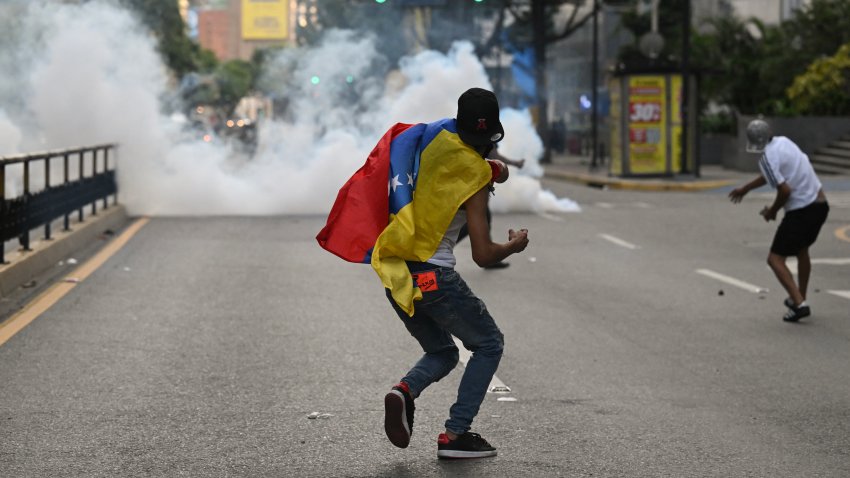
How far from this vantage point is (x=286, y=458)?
20.6 feet

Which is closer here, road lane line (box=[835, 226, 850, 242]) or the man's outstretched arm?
the man's outstretched arm

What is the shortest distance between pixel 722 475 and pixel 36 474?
2.95 meters

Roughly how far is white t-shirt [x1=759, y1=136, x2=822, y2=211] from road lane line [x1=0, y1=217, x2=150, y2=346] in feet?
19.3

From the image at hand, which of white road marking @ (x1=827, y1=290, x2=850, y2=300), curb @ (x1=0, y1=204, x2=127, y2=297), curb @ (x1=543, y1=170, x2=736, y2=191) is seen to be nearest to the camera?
curb @ (x1=0, y1=204, x2=127, y2=297)

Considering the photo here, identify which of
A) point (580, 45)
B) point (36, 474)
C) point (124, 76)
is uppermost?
point (580, 45)

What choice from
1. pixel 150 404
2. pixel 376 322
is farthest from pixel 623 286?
pixel 150 404

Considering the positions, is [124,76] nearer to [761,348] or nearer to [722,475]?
[761,348]

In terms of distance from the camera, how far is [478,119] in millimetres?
5895

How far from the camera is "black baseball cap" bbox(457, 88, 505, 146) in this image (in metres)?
5.89

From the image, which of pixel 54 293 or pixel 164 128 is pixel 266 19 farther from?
pixel 54 293

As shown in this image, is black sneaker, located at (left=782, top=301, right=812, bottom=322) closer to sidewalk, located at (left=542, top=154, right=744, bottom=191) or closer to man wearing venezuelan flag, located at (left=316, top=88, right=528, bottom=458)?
man wearing venezuelan flag, located at (left=316, top=88, right=528, bottom=458)

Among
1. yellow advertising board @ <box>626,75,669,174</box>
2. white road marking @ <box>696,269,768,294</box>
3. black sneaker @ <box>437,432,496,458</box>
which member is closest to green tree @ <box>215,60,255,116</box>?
yellow advertising board @ <box>626,75,669,174</box>

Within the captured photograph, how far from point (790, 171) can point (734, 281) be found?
2888 mm

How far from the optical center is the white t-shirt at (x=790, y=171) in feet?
36.2
